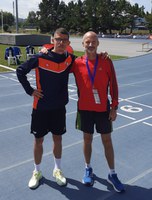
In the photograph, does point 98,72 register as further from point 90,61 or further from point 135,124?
point 135,124

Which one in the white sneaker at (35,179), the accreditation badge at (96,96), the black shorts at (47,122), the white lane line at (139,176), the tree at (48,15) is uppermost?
the tree at (48,15)

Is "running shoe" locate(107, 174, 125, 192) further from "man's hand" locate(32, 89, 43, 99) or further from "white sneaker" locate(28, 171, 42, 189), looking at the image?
"man's hand" locate(32, 89, 43, 99)

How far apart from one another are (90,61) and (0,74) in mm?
10491

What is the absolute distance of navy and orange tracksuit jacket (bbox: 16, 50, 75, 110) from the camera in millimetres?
3564

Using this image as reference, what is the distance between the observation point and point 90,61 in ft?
11.8

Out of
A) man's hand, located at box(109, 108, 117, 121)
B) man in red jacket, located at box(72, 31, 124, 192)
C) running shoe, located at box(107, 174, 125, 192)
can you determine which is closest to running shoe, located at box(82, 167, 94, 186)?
man in red jacket, located at box(72, 31, 124, 192)

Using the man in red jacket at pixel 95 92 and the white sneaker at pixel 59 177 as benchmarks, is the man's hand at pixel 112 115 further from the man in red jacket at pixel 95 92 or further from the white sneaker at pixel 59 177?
the white sneaker at pixel 59 177

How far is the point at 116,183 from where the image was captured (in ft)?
12.4

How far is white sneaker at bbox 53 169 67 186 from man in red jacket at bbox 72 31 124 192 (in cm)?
32

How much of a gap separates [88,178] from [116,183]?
0.38 m

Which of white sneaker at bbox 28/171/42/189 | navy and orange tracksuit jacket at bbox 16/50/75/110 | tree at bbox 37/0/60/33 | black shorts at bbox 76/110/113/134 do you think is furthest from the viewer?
tree at bbox 37/0/60/33

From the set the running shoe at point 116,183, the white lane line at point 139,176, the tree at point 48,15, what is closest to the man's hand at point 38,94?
the running shoe at point 116,183

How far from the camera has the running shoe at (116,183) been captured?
3.75 meters

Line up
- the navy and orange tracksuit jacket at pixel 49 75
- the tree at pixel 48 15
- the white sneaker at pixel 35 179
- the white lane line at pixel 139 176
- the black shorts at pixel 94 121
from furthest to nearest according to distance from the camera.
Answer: the tree at pixel 48 15 < the white lane line at pixel 139 176 < the white sneaker at pixel 35 179 < the black shorts at pixel 94 121 < the navy and orange tracksuit jacket at pixel 49 75
